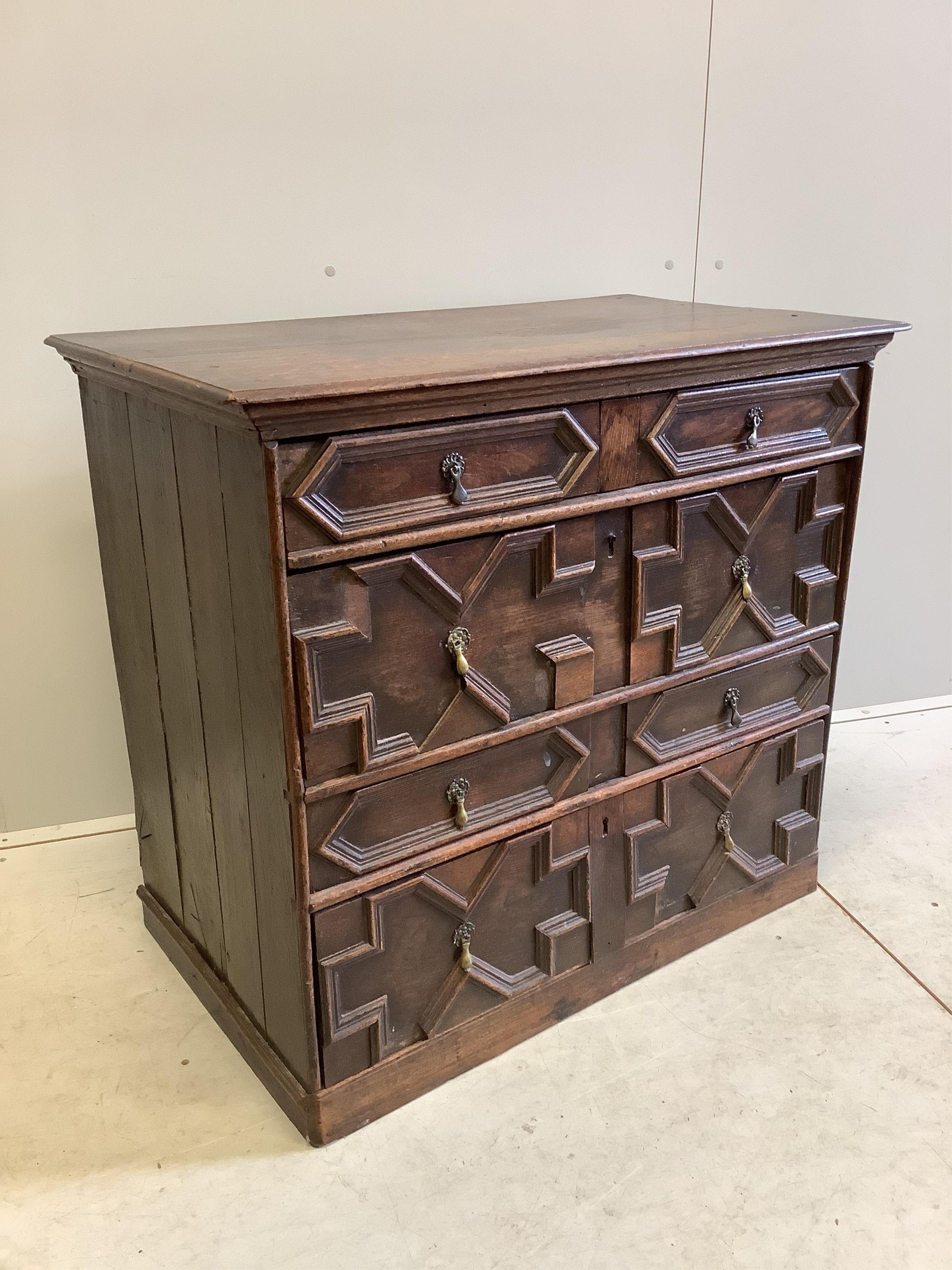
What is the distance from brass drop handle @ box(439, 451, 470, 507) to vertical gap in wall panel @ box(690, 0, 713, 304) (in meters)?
1.07

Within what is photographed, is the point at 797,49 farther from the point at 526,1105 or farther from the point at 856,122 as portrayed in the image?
the point at 526,1105

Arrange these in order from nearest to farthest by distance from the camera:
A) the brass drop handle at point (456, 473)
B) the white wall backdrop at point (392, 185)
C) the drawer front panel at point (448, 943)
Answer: the brass drop handle at point (456, 473), the drawer front panel at point (448, 943), the white wall backdrop at point (392, 185)

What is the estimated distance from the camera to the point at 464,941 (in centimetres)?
174

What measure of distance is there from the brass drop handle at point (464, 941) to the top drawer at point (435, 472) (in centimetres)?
65

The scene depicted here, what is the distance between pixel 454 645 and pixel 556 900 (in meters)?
0.55

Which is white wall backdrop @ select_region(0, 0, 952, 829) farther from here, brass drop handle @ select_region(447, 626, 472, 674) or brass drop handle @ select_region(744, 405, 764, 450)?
brass drop handle @ select_region(447, 626, 472, 674)

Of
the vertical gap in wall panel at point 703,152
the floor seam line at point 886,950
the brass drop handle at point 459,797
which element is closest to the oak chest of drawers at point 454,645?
the brass drop handle at point 459,797

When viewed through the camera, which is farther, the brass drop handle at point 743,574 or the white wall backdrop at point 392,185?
the white wall backdrop at point 392,185

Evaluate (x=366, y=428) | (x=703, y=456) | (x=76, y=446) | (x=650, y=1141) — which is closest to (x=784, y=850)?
(x=650, y=1141)

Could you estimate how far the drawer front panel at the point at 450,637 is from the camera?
1.45 metres

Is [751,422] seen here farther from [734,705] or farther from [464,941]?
[464,941]

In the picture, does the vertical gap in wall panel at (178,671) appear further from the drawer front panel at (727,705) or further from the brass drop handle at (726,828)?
the brass drop handle at (726,828)

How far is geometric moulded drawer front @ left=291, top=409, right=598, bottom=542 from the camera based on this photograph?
4.56 ft

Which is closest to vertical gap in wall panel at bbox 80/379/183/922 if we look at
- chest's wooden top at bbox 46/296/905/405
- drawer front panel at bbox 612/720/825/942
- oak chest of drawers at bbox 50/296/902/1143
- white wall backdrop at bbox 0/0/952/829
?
oak chest of drawers at bbox 50/296/902/1143
